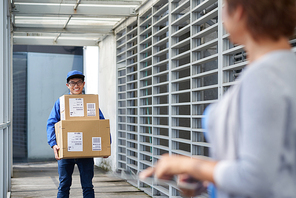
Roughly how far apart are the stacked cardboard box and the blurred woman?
289 cm

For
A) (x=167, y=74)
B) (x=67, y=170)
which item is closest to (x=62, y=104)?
(x=67, y=170)

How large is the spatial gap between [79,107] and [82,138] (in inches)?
12.7

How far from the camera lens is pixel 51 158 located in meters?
10.2

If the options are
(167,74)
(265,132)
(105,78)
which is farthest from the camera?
(105,78)

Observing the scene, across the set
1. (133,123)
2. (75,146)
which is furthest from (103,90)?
(75,146)

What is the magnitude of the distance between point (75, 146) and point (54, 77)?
7.02m

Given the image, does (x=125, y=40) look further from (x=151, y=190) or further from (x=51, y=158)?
(x=51, y=158)

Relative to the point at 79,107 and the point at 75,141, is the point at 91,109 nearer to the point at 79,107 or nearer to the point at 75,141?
the point at 79,107

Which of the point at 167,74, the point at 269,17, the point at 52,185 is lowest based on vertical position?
the point at 52,185

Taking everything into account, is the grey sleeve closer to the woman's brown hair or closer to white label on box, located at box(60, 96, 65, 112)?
the woman's brown hair

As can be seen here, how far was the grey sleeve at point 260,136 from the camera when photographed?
803 millimetres

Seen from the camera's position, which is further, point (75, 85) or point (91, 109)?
point (75, 85)

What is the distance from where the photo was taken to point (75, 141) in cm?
376

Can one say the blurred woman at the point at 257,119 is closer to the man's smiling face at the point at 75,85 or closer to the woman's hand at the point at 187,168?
the woman's hand at the point at 187,168
